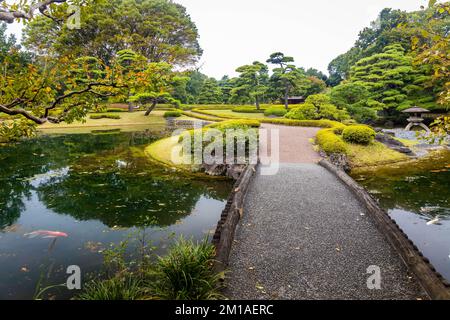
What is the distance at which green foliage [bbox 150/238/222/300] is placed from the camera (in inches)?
126

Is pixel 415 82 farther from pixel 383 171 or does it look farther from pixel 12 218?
pixel 12 218

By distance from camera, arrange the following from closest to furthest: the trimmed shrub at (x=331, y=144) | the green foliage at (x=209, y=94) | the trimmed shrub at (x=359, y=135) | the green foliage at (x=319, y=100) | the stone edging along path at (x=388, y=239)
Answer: the stone edging along path at (x=388, y=239) → the trimmed shrub at (x=331, y=144) → the trimmed shrub at (x=359, y=135) → the green foliage at (x=319, y=100) → the green foliage at (x=209, y=94)

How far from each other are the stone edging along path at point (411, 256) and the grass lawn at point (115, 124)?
22380mm

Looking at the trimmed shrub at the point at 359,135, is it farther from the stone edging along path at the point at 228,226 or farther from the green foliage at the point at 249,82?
A: the green foliage at the point at 249,82

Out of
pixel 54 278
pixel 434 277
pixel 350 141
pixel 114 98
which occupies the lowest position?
pixel 54 278

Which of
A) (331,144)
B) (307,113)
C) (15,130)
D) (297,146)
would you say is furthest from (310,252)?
(307,113)

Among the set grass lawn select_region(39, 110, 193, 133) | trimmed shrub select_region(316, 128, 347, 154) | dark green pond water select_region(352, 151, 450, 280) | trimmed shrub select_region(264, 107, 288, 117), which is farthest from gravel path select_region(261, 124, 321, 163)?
grass lawn select_region(39, 110, 193, 133)

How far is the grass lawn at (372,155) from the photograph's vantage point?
12.0 m

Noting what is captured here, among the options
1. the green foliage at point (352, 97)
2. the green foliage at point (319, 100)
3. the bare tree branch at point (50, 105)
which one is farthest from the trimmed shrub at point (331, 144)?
the bare tree branch at point (50, 105)

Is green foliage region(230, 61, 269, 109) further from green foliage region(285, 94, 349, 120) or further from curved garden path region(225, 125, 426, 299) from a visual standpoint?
curved garden path region(225, 125, 426, 299)

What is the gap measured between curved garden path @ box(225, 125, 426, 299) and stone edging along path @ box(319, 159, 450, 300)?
0.35 ft

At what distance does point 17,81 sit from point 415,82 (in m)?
28.8
